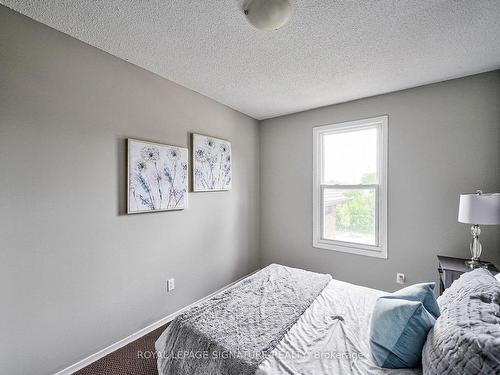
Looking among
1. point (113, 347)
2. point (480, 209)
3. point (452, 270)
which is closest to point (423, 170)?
point (480, 209)

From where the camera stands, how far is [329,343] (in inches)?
51.1

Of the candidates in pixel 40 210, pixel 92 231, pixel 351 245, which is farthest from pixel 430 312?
pixel 40 210

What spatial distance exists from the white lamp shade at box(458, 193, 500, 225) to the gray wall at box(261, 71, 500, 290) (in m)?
0.49

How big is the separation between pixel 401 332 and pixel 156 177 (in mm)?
2139

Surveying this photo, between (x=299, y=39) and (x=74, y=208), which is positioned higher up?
(x=299, y=39)

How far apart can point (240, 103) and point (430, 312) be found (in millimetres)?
2737

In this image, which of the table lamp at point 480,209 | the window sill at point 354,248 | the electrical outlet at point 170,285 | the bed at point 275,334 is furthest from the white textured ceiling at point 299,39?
the electrical outlet at point 170,285

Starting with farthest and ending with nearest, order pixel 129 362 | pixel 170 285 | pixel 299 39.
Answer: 1. pixel 170 285
2. pixel 129 362
3. pixel 299 39

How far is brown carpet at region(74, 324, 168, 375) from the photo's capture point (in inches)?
68.7

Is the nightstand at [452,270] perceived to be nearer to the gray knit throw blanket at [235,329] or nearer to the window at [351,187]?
the window at [351,187]

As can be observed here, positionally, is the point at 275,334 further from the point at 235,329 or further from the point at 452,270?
the point at 452,270

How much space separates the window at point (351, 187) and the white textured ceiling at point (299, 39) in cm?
66

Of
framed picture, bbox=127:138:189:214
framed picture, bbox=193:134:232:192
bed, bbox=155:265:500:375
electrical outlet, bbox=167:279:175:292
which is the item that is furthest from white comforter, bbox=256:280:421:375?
framed picture, bbox=193:134:232:192

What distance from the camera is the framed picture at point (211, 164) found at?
104 inches
